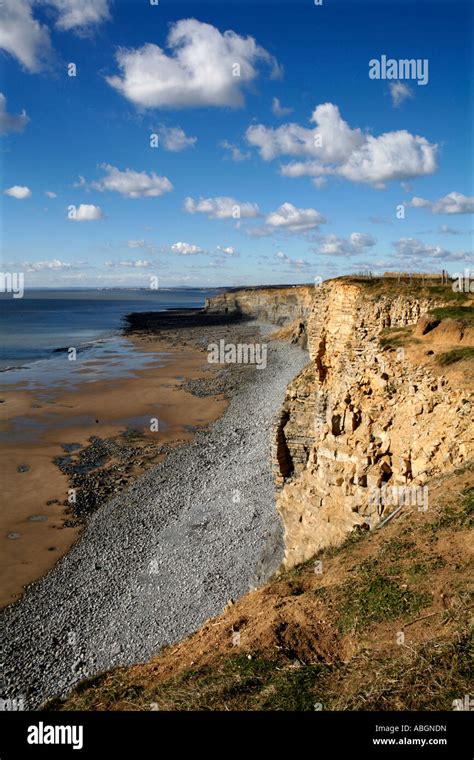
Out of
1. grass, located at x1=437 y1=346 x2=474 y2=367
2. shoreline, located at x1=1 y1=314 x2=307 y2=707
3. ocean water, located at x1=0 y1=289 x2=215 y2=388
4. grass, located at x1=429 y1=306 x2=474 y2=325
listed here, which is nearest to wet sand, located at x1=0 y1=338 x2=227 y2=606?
shoreline, located at x1=1 y1=314 x2=307 y2=707

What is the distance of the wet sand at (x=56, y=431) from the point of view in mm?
26703

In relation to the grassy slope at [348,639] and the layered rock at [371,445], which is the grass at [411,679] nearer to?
the grassy slope at [348,639]

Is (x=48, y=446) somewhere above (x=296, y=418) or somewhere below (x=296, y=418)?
below

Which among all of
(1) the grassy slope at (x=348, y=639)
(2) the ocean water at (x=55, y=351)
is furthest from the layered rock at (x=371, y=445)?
(2) the ocean water at (x=55, y=351)

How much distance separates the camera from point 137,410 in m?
52.4

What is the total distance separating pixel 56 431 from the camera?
4575 centimetres

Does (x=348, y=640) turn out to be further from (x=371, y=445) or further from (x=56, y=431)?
(x=56, y=431)

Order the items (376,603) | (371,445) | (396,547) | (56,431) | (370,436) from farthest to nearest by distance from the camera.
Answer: (56,431) → (370,436) → (371,445) → (396,547) → (376,603)

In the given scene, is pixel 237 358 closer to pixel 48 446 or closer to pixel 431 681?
pixel 48 446

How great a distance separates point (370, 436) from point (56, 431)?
125ft

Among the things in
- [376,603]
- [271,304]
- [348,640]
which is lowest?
[348,640]

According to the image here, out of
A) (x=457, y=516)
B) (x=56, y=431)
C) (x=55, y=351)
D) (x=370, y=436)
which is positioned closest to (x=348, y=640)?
(x=457, y=516)

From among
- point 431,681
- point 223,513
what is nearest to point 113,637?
point 223,513
